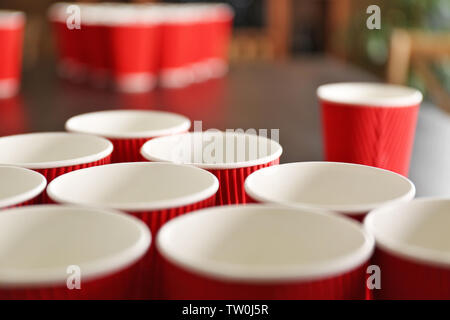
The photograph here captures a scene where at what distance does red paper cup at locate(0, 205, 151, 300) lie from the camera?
0.38 metres

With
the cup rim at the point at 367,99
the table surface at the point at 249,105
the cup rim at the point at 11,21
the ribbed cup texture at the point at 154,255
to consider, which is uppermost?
the cup rim at the point at 11,21

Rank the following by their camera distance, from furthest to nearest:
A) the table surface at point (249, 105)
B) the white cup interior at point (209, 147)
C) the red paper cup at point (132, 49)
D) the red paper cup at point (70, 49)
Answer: the red paper cup at point (70, 49), the red paper cup at point (132, 49), the table surface at point (249, 105), the white cup interior at point (209, 147)

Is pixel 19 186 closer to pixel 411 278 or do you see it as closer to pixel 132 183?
pixel 132 183

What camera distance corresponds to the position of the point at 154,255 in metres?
0.47

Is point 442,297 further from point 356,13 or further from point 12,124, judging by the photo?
point 356,13

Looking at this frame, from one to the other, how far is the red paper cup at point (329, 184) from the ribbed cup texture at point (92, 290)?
Answer: 15cm

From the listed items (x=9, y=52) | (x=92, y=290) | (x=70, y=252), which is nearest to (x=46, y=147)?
(x=70, y=252)

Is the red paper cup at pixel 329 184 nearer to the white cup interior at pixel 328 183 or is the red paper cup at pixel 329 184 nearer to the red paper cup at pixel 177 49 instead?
the white cup interior at pixel 328 183

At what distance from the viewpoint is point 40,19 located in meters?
4.32

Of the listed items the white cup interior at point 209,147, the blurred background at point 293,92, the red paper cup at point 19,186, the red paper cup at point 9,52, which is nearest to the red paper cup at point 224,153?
the white cup interior at point 209,147

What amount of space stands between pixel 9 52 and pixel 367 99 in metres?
1.09

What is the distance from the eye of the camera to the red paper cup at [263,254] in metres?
0.38

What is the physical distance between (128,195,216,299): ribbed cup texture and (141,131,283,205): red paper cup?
0.09 meters

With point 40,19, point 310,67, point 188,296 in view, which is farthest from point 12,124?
point 40,19
